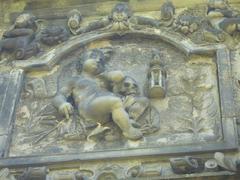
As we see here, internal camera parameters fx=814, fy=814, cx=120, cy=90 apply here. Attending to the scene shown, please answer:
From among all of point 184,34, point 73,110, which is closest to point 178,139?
point 73,110

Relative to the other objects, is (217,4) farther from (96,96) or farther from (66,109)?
(66,109)

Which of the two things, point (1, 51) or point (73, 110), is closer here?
point (73, 110)

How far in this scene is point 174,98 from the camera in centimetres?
816

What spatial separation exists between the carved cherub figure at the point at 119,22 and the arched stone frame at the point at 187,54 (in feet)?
0.29

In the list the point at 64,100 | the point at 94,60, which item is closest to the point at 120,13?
the point at 94,60

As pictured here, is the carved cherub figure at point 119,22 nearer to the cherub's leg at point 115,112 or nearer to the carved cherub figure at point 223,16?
the carved cherub figure at point 223,16

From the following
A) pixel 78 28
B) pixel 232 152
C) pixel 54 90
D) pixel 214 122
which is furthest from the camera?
pixel 78 28

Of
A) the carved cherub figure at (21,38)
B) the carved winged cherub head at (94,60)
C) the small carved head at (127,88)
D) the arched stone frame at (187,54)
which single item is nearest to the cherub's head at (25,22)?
the carved cherub figure at (21,38)

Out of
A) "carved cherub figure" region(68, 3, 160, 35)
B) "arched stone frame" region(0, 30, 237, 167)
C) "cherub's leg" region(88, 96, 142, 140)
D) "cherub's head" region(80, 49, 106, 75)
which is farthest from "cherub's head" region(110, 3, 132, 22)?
"cherub's leg" region(88, 96, 142, 140)

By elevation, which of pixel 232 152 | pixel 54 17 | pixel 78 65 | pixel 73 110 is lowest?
pixel 232 152

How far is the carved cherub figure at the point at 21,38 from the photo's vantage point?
29.1 ft

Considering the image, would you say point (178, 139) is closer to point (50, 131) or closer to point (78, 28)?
point (50, 131)

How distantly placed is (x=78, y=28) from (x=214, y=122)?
2.24 meters

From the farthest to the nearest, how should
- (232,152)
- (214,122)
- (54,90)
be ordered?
(54,90) → (214,122) → (232,152)
